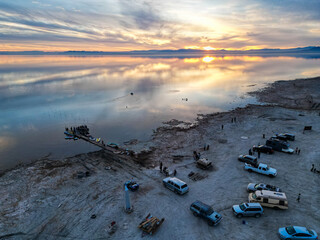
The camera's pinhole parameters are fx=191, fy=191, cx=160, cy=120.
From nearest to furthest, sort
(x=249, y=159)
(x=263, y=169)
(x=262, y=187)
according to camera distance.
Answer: (x=262, y=187) < (x=263, y=169) < (x=249, y=159)

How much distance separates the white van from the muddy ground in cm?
84

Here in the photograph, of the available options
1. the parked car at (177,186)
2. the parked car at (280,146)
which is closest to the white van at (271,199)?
the parked car at (177,186)

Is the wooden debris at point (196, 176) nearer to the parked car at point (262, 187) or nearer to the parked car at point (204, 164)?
the parked car at point (204, 164)

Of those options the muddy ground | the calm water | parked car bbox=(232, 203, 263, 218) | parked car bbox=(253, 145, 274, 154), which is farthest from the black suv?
the calm water

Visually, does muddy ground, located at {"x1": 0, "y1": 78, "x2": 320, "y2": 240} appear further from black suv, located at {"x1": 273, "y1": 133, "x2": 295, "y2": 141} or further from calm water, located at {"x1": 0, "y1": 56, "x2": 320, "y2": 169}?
calm water, located at {"x1": 0, "y1": 56, "x2": 320, "y2": 169}

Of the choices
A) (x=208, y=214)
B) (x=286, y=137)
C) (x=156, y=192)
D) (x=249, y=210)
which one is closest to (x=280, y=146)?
(x=286, y=137)

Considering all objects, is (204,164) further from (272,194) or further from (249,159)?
(272,194)

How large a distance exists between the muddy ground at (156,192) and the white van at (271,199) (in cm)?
84

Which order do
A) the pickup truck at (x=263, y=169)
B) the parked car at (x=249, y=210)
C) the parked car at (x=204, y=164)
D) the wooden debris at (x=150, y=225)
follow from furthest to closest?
the parked car at (x=204, y=164), the pickup truck at (x=263, y=169), the parked car at (x=249, y=210), the wooden debris at (x=150, y=225)

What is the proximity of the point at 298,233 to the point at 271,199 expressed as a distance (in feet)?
14.2

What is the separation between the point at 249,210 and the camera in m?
20.7

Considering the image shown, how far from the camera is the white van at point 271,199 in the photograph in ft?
70.7

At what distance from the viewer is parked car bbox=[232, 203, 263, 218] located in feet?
68.0

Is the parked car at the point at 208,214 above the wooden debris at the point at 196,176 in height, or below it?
above
